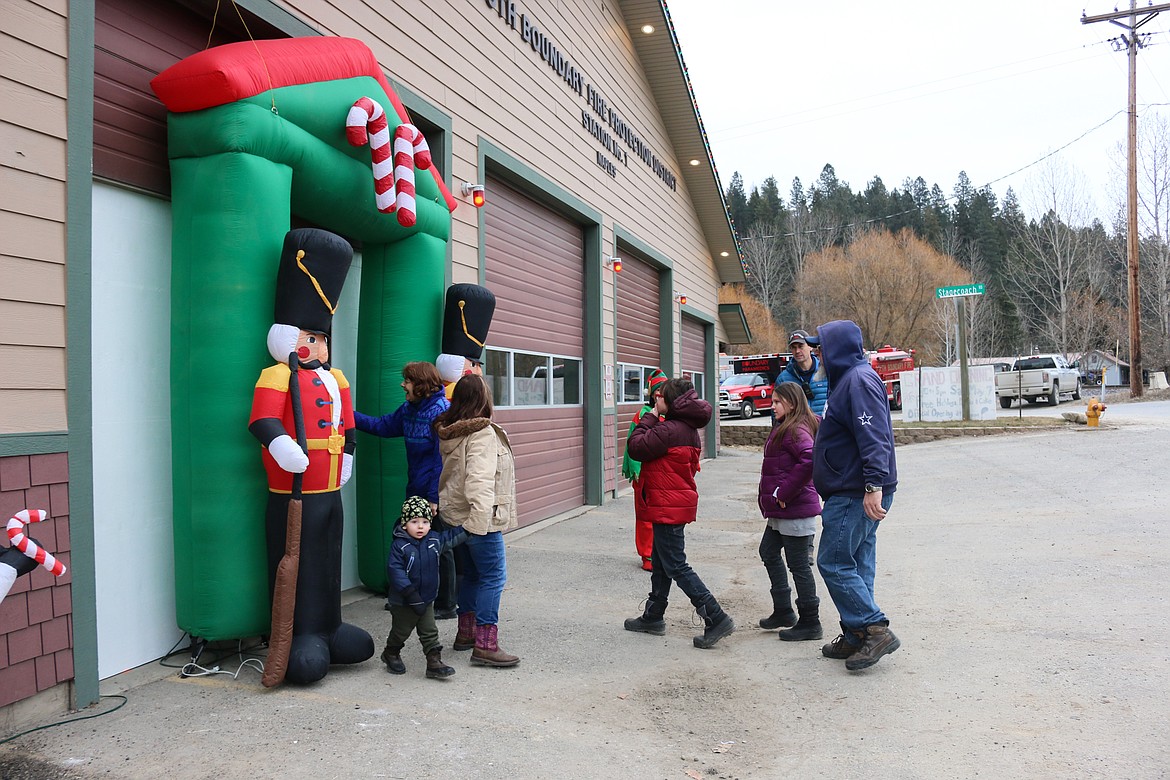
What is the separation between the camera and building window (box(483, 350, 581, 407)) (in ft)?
27.1

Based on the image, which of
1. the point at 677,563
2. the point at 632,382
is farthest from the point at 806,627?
the point at 632,382

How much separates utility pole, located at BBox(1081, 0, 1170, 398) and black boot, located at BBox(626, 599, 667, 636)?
27.7 metres

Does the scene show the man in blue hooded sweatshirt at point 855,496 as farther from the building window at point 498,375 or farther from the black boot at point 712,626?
the building window at point 498,375

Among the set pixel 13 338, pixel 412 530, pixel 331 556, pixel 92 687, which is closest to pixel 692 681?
pixel 412 530

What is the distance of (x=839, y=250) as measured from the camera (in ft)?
146

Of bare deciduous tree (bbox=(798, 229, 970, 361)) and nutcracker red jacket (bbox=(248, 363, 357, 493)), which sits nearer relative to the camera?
nutcracker red jacket (bbox=(248, 363, 357, 493))

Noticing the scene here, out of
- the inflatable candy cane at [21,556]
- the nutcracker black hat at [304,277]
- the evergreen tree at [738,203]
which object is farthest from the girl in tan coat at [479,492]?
the evergreen tree at [738,203]

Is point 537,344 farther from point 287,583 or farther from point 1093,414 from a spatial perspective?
point 1093,414

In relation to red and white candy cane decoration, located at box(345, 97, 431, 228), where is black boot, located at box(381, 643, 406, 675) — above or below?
below

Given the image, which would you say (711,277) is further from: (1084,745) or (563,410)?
(1084,745)

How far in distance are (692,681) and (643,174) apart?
10.6m

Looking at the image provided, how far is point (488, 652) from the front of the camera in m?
4.38

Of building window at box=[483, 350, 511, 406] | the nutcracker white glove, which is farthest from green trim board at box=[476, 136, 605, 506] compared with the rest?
the nutcracker white glove

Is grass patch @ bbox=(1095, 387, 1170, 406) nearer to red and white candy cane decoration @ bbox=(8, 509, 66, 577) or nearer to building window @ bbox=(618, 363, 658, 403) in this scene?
building window @ bbox=(618, 363, 658, 403)
